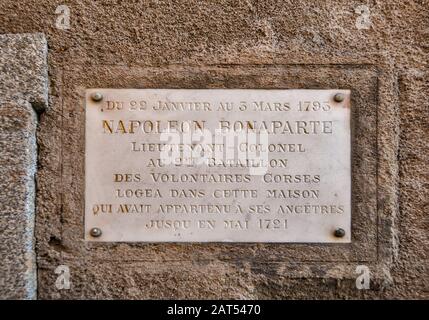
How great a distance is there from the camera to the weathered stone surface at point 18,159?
179 centimetres

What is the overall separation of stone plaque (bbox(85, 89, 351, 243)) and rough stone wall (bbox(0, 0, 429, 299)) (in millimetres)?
58

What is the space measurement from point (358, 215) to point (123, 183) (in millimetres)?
991

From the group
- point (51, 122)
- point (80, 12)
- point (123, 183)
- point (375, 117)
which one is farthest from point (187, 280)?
point (80, 12)

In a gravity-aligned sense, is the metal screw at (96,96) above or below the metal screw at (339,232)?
above

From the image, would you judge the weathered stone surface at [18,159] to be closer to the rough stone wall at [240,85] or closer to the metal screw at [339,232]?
the rough stone wall at [240,85]

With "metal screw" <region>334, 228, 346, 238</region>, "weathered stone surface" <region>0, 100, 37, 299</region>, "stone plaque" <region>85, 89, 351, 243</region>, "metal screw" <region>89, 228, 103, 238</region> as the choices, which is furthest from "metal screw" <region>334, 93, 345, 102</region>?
"weathered stone surface" <region>0, 100, 37, 299</region>

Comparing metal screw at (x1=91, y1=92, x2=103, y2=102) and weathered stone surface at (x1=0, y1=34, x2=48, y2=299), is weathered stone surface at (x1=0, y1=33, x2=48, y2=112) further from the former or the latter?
metal screw at (x1=91, y1=92, x2=103, y2=102)

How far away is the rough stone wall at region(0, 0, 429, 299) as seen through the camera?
1.88m

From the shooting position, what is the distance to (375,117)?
6.23 feet

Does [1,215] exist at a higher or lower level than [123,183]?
Result: lower

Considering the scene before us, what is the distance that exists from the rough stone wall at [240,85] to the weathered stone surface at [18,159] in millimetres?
64

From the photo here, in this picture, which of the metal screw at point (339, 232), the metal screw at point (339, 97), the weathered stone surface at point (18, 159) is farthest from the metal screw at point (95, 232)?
the metal screw at point (339, 97)
